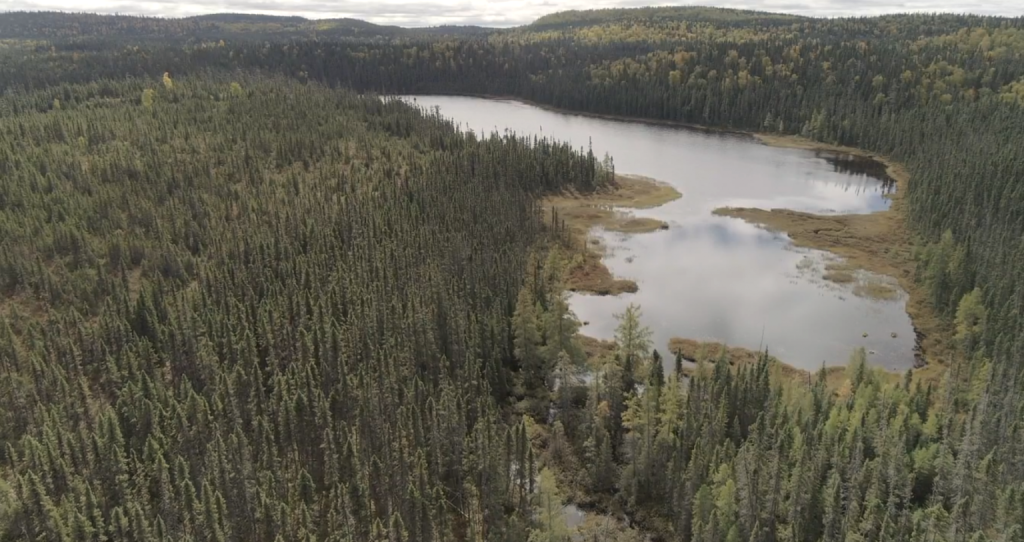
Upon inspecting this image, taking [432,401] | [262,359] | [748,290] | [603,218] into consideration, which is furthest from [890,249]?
[262,359]

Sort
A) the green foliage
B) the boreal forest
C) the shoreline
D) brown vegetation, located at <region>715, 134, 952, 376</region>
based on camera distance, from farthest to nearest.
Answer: brown vegetation, located at <region>715, 134, 952, 376</region> < the shoreline < the green foliage < the boreal forest

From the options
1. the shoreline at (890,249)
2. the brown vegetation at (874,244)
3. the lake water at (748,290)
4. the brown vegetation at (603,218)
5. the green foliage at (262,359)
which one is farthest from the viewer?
the brown vegetation at (603,218)

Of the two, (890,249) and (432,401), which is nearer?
(432,401)

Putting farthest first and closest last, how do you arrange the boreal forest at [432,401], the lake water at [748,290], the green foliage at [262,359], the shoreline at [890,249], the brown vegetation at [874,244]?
the brown vegetation at [874,244] → the lake water at [748,290] → the shoreline at [890,249] → the green foliage at [262,359] → the boreal forest at [432,401]

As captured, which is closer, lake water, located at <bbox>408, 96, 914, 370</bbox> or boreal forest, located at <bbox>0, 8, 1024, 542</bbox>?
boreal forest, located at <bbox>0, 8, 1024, 542</bbox>

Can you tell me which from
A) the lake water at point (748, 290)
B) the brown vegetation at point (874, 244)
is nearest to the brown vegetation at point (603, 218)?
the lake water at point (748, 290)

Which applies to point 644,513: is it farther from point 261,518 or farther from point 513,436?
point 261,518

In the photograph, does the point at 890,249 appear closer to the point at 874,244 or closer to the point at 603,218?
the point at 874,244

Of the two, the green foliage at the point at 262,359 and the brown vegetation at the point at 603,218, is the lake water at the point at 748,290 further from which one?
the green foliage at the point at 262,359

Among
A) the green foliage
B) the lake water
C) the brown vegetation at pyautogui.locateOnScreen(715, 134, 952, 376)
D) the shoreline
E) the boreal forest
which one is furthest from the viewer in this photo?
the brown vegetation at pyautogui.locateOnScreen(715, 134, 952, 376)

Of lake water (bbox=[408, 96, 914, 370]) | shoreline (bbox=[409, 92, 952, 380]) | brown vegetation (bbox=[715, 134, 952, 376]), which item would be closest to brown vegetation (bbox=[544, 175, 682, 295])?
lake water (bbox=[408, 96, 914, 370])

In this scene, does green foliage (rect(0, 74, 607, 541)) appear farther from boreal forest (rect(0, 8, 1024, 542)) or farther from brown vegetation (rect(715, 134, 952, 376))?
brown vegetation (rect(715, 134, 952, 376))
